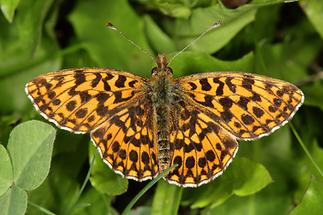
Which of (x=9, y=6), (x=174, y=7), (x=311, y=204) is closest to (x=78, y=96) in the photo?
(x=9, y=6)

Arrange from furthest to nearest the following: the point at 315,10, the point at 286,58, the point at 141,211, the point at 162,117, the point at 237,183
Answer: the point at 286,58, the point at 315,10, the point at 141,211, the point at 237,183, the point at 162,117

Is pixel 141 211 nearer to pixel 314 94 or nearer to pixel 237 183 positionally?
pixel 237 183

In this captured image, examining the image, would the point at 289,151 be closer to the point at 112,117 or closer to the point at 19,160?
the point at 112,117

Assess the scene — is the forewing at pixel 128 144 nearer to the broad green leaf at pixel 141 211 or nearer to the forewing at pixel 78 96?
the forewing at pixel 78 96

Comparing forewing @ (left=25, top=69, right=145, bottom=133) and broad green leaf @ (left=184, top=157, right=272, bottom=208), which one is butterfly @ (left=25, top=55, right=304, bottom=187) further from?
broad green leaf @ (left=184, top=157, right=272, bottom=208)

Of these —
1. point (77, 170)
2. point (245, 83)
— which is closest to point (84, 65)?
point (77, 170)
